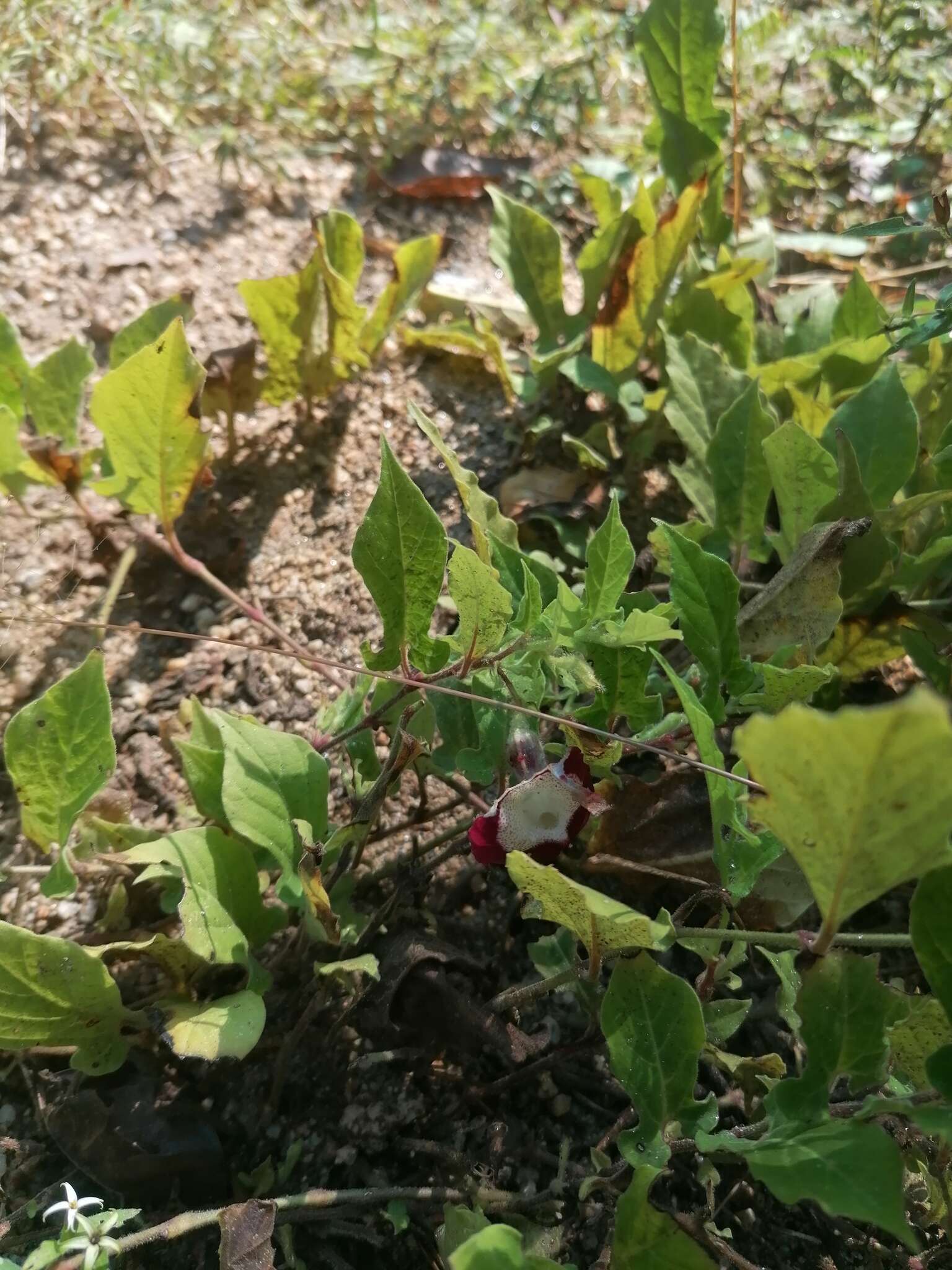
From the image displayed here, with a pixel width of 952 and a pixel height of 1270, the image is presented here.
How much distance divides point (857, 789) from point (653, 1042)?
1.35 feet

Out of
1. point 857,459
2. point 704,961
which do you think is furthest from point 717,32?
point 704,961

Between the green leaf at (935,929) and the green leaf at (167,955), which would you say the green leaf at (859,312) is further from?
the green leaf at (167,955)

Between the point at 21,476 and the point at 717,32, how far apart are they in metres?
1.27

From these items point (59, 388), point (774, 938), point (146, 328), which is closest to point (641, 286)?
point (146, 328)

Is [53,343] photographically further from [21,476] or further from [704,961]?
[704,961]

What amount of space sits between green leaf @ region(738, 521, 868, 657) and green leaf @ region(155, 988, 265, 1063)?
0.70 metres

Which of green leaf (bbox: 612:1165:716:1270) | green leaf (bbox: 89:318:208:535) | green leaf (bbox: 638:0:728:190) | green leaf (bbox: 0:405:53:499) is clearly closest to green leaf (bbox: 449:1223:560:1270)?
green leaf (bbox: 612:1165:716:1270)

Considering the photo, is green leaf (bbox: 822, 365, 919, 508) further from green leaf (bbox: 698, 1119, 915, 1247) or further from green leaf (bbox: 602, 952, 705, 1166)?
green leaf (bbox: 698, 1119, 915, 1247)

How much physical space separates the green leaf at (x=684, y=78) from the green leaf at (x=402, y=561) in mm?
983

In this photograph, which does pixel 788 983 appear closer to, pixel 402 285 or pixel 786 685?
pixel 786 685

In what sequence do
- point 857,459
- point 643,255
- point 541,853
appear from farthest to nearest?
point 643,255 → point 857,459 → point 541,853

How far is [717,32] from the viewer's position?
5.43 ft

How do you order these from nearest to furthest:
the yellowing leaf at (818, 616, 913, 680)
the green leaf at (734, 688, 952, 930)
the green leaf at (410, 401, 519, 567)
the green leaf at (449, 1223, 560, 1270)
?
the green leaf at (734, 688, 952, 930), the green leaf at (449, 1223, 560, 1270), the green leaf at (410, 401, 519, 567), the yellowing leaf at (818, 616, 913, 680)

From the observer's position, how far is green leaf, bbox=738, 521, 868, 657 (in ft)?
3.91
